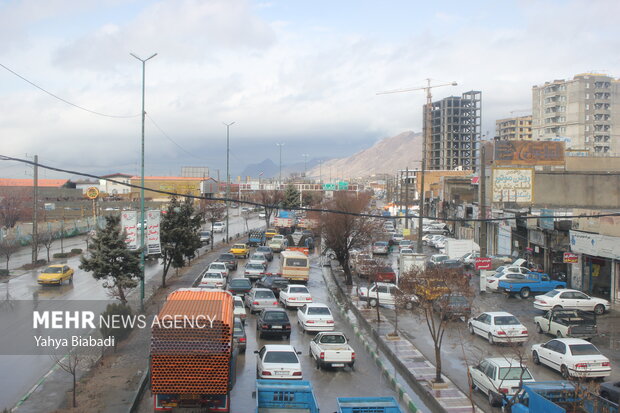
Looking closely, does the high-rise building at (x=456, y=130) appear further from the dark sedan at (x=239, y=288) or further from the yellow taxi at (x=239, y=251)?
the dark sedan at (x=239, y=288)

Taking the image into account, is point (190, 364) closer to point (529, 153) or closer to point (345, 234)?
point (345, 234)

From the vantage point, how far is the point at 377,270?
30625mm

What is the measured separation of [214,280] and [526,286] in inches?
676

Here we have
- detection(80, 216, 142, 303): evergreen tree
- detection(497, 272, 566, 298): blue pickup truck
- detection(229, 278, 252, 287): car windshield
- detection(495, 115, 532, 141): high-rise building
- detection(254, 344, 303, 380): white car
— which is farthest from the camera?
detection(495, 115, 532, 141): high-rise building

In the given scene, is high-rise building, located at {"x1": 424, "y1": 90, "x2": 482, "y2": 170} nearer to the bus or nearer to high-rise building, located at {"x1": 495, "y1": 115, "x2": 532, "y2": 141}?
high-rise building, located at {"x1": 495, "y1": 115, "x2": 532, "y2": 141}

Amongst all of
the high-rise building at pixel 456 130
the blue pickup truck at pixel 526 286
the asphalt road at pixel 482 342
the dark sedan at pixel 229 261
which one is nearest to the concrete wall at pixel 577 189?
the blue pickup truck at pixel 526 286

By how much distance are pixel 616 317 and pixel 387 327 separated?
422 inches

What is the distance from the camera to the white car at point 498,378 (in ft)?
46.3

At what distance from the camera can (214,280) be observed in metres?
30.9

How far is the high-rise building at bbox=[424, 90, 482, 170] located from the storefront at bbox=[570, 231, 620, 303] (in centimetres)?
15254

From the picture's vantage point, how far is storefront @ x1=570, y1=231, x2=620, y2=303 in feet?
89.9

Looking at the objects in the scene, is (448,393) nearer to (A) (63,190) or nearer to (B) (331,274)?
(B) (331,274)

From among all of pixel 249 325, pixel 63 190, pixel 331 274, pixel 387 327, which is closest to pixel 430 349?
pixel 387 327

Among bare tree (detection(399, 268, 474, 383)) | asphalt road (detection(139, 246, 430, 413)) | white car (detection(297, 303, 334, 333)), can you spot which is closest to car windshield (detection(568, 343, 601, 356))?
bare tree (detection(399, 268, 474, 383))
